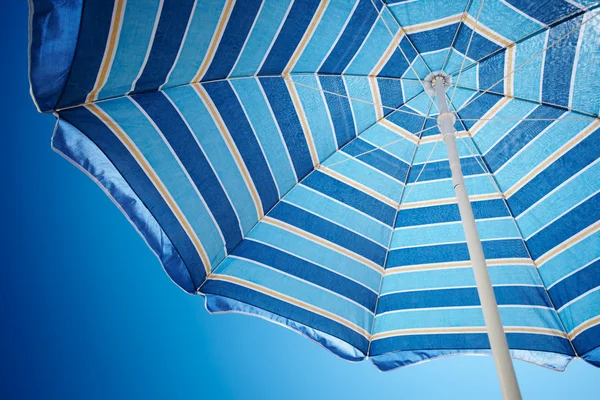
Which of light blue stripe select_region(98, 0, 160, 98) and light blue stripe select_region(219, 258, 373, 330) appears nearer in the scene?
light blue stripe select_region(98, 0, 160, 98)

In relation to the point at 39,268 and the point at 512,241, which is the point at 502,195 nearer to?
the point at 512,241

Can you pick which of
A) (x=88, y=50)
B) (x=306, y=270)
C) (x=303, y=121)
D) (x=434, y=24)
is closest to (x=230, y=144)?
(x=303, y=121)

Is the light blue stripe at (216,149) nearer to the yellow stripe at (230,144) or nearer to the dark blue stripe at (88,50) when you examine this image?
the yellow stripe at (230,144)

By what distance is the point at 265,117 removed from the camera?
2.31 metres

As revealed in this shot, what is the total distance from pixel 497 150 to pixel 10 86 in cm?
559

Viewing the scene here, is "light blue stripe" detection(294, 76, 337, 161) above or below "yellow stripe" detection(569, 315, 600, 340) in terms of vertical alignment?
above

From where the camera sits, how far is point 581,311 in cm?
245

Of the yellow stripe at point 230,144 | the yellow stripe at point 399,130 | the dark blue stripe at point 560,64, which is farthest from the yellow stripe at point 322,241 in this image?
the dark blue stripe at point 560,64

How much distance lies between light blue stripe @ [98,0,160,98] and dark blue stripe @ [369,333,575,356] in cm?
216

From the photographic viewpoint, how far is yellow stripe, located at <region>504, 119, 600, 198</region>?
92.7 inches

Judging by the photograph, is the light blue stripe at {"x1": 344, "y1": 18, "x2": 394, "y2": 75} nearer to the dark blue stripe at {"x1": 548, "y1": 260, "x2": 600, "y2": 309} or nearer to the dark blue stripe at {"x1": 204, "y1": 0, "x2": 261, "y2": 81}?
the dark blue stripe at {"x1": 204, "y1": 0, "x2": 261, "y2": 81}

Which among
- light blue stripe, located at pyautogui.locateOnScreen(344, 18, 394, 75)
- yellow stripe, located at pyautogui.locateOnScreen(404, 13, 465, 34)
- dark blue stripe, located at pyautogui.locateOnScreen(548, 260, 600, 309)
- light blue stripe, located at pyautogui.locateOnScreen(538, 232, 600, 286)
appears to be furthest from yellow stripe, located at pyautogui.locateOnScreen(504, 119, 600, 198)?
light blue stripe, located at pyautogui.locateOnScreen(344, 18, 394, 75)

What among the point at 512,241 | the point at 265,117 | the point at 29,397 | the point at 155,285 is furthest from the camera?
the point at 155,285

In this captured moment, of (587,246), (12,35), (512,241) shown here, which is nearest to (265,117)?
(512,241)
